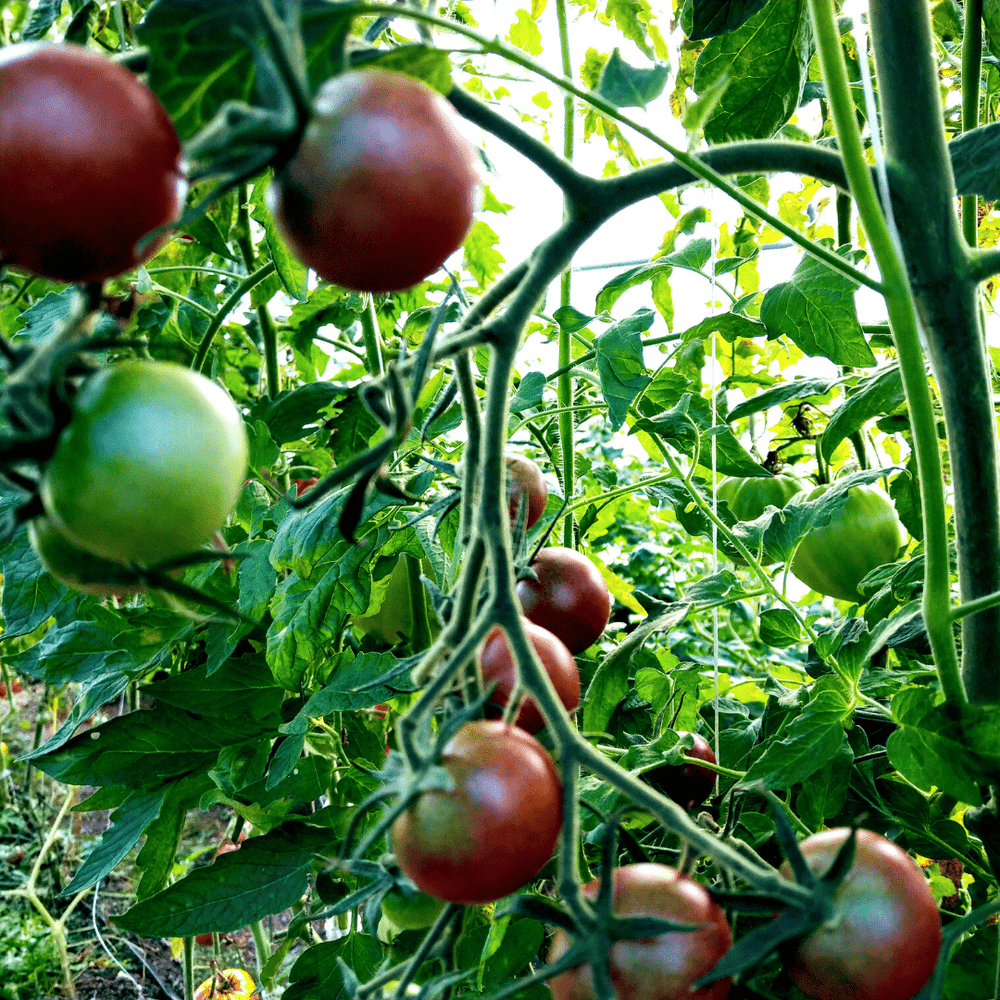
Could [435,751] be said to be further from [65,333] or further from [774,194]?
[774,194]

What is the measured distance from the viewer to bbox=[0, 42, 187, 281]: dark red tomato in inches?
9.3

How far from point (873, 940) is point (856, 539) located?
568mm

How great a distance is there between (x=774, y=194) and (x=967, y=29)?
546 mm

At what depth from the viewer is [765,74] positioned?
2.24 ft

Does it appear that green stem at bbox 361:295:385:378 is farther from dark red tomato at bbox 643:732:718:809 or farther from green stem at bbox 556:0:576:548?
dark red tomato at bbox 643:732:718:809

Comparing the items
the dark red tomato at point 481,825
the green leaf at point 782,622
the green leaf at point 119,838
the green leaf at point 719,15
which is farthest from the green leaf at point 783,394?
the green leaf at point 119,838

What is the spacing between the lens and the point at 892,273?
15.5 inches

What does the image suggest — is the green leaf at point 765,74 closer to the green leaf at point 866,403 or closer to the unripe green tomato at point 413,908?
the green leaf at point 866,403

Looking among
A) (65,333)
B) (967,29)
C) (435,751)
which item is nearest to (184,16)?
(65,333)

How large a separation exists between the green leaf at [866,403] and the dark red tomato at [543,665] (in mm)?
351

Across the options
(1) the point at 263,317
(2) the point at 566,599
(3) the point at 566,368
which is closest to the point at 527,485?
(2) the point at 566,599

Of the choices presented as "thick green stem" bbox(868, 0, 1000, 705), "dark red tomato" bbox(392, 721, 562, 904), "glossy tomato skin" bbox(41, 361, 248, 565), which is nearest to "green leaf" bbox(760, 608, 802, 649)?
"thick green stem" bbox(868, 0, 1000, 705)

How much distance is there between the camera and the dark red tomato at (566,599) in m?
0.59

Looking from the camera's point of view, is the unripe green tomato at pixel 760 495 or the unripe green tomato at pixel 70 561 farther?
the unripe green tomato at pixel 760 495
